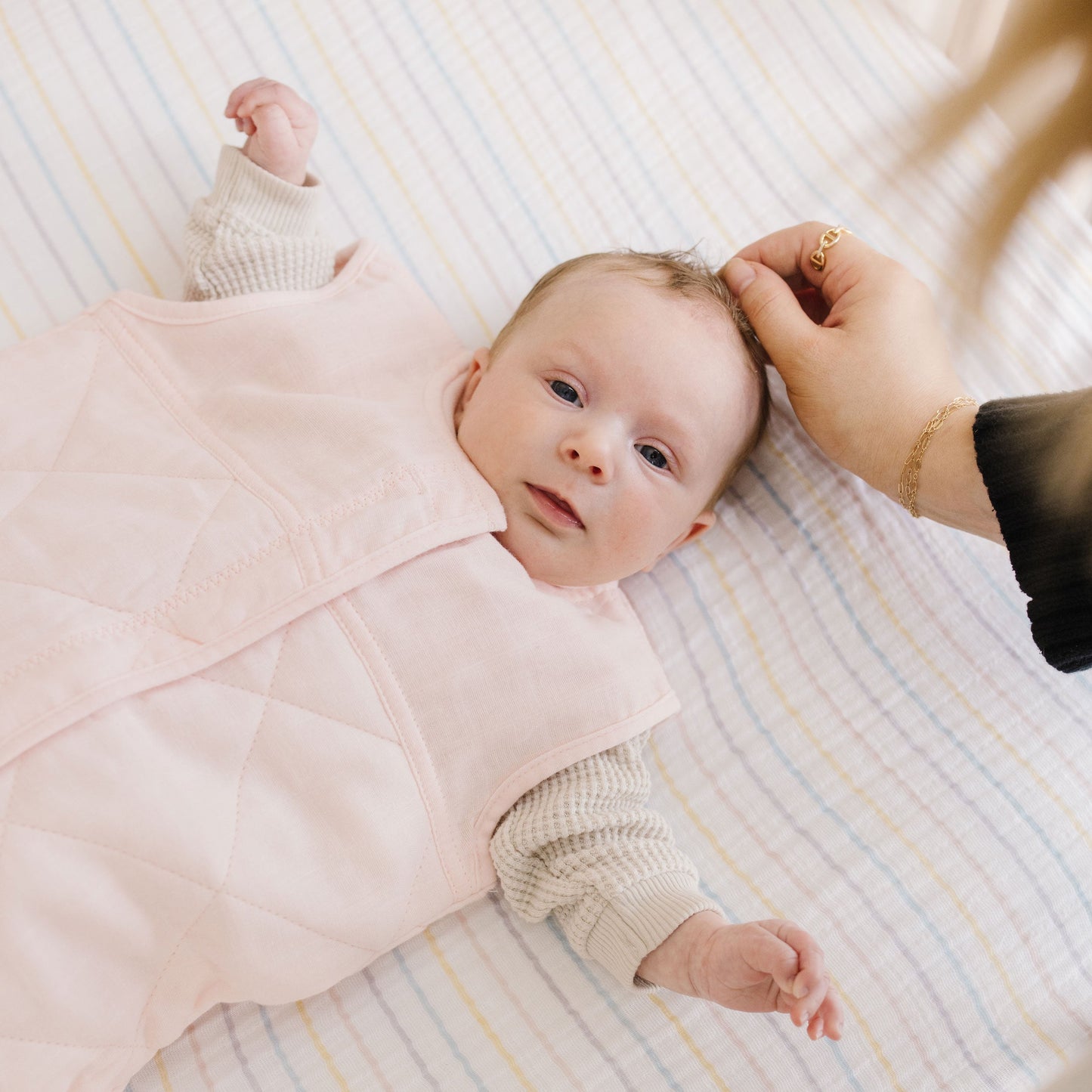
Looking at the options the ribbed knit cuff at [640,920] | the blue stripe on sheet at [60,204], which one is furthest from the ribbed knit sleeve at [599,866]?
the blue stripe on sheet at [60,204]

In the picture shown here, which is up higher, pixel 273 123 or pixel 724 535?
pixel 273 123

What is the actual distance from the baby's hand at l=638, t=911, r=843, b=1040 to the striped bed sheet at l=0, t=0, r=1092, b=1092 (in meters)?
0.11

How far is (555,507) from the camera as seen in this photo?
1.13 metres

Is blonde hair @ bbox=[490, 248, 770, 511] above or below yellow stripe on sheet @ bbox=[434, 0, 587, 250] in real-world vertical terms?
below

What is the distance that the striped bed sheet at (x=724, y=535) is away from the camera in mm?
1048

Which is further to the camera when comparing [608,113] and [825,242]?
[608,113]

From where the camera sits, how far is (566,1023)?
105 cm

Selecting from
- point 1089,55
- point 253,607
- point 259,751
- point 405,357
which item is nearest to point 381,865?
point 259,751

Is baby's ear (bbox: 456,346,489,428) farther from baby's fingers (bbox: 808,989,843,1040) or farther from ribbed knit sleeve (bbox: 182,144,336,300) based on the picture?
baby's fingers (bbox: 808,989,843,1040)

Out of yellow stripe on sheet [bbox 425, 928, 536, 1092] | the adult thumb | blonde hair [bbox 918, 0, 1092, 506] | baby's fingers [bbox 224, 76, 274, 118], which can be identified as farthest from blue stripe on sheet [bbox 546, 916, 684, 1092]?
baby's fingers [bbox 224, 76, 274, 118]

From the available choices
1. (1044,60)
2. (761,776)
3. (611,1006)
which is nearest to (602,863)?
(611,1006)

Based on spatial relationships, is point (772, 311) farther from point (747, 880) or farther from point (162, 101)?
point (162, 101)

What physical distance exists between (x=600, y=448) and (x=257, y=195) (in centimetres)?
56

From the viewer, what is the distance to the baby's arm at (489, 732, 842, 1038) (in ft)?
2.98
